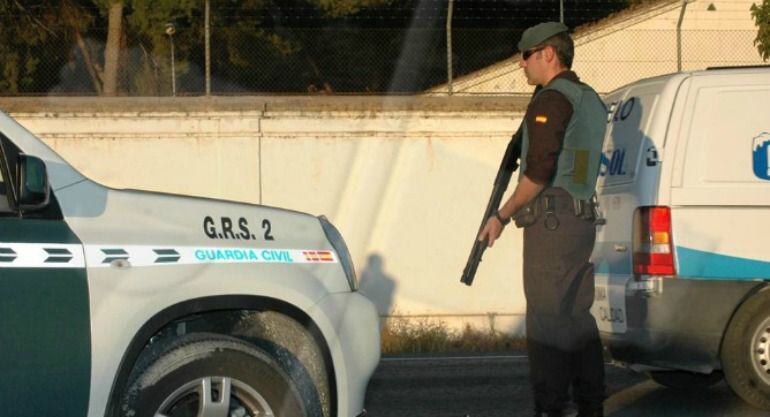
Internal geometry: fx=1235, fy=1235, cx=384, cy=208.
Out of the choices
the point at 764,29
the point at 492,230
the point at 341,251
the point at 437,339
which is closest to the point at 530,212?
the point at 492,230

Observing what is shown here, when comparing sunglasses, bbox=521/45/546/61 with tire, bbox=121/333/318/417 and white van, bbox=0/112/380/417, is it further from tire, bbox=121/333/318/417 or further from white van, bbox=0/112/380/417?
tire, bbox=121/333/318/417

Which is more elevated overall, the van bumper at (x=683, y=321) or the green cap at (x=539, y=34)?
the green cap at (x=539, y=34)

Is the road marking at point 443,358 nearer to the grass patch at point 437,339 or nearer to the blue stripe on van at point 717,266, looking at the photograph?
the grass patch at point 437,339

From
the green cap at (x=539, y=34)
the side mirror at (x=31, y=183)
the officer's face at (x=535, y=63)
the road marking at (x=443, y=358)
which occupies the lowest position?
the road marking at (x=443, y=358)

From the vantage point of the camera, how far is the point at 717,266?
7.37 metres

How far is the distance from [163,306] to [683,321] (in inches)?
142

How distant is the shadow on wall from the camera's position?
41.3 feet

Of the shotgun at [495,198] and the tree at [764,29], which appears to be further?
the tree at [764,29]

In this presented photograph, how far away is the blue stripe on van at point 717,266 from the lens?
732 centimetres

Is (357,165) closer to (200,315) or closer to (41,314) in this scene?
(200,315)

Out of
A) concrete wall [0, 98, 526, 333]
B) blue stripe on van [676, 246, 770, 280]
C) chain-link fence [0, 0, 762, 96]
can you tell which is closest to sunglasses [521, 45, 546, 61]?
blue stripe on van [676, 246, 770, 280]

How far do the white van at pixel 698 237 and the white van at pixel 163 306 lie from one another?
8.20 feet

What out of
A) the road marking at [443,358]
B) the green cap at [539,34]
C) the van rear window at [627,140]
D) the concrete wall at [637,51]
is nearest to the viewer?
the green cap at [539,34]

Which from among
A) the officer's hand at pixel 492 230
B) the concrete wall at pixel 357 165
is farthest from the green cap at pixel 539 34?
the concrete wall at pixel 357 165
